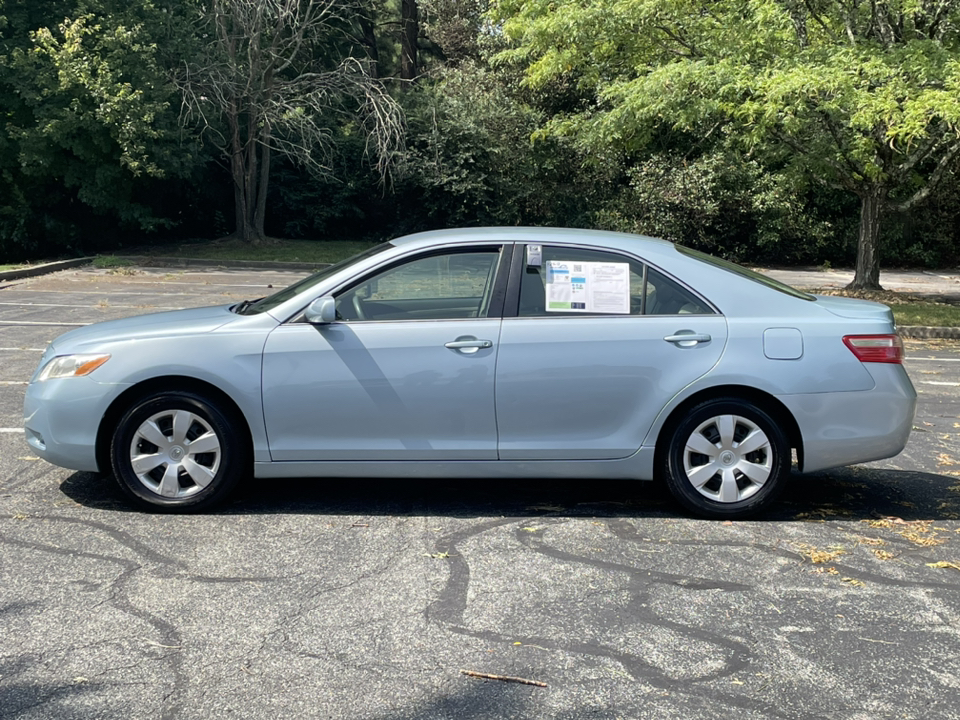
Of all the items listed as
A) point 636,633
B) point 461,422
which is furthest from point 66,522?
point 636,633

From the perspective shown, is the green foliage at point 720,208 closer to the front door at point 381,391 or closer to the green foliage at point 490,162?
the green foliage at point 490,162

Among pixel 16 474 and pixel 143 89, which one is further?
pixel 143 89

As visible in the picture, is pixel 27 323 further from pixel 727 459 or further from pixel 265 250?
pixel 265 250

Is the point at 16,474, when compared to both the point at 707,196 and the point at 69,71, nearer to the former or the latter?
the point at 69,71

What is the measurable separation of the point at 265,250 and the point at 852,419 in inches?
911

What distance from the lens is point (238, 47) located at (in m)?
26.7

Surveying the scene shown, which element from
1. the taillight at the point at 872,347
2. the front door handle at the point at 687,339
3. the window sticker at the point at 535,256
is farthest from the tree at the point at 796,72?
the window sticker at the point at 535,256

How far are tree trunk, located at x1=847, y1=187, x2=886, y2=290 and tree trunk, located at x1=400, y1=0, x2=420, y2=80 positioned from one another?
19699 mm

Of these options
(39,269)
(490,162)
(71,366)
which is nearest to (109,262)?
(39,269)

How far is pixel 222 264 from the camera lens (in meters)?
23.9

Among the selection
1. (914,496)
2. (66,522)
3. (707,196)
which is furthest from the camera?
(707,196)

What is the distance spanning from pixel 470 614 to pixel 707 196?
22688mm

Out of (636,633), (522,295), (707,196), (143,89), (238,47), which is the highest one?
(238,47)

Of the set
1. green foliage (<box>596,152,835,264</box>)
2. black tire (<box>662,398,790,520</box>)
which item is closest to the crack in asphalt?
black tire (<box>662,398,790,520</box>)
